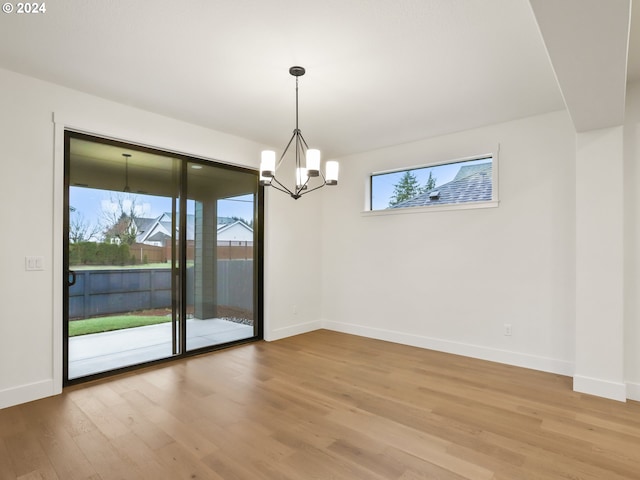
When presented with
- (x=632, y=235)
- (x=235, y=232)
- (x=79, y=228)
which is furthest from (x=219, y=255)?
(x=632, y=235)

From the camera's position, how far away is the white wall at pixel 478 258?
12.0 ft

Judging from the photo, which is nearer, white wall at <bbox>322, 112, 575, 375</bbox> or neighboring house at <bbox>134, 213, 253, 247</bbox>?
white wall at <bbox>322, 112, 575, 375</bbox>

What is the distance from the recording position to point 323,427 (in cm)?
253

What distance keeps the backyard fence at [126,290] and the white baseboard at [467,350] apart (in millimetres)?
1995

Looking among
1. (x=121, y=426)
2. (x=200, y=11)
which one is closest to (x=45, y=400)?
(x=121, y=426)

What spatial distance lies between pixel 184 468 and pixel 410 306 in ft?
11.0

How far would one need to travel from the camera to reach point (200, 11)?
2.17 metres

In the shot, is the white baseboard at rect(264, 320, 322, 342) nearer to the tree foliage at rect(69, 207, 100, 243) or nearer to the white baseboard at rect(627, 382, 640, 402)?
the tree foliage at rect(69, 207, 100, 243)

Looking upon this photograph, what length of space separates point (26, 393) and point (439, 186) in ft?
15.6

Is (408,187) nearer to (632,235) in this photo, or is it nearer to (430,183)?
(430,183)

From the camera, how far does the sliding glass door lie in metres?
3.42

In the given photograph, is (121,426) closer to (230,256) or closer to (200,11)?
(230,256)

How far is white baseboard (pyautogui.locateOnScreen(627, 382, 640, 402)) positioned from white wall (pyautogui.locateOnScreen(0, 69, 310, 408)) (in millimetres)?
4982

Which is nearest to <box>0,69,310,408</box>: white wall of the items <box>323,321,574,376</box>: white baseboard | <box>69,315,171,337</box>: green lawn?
<box>69,315,171,337</box>: green lawn
